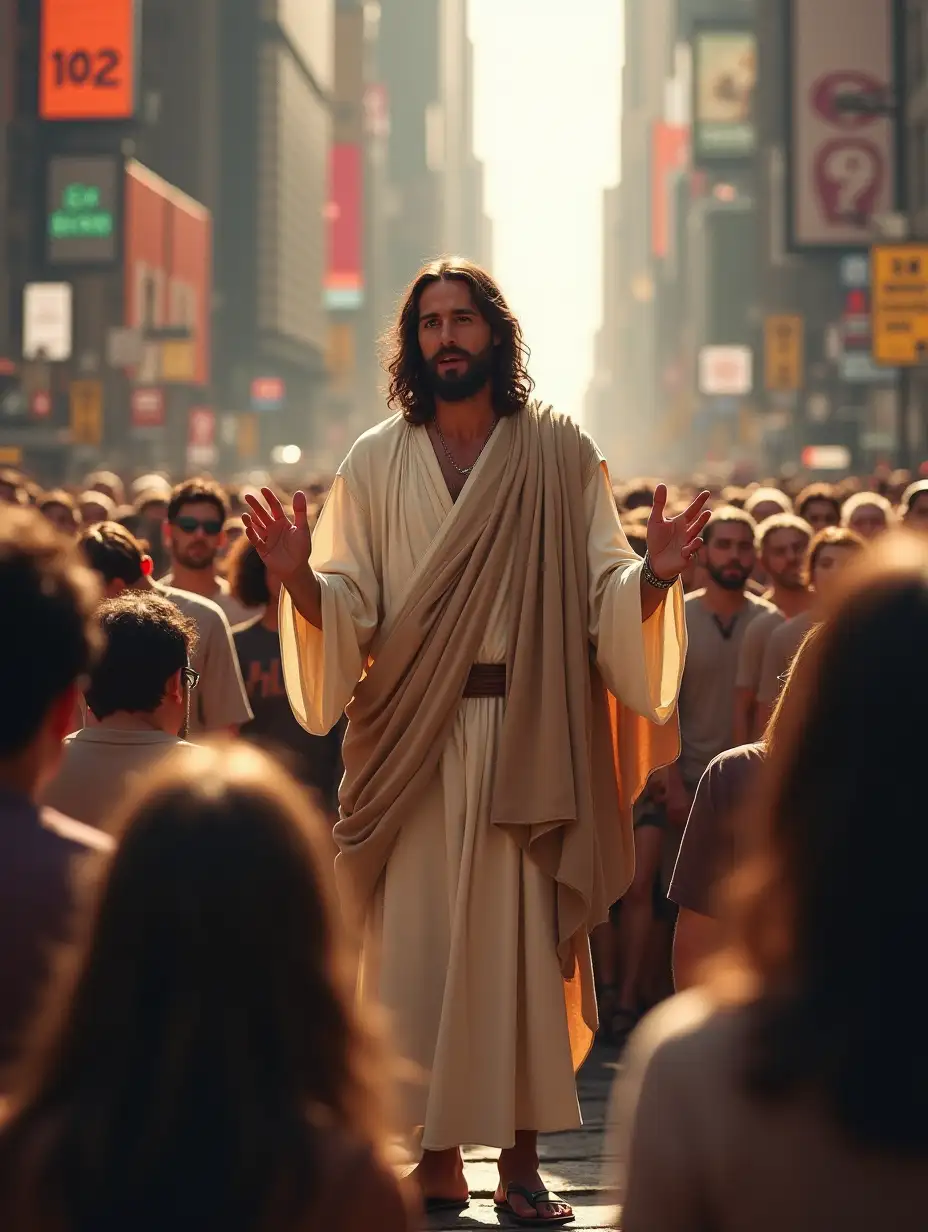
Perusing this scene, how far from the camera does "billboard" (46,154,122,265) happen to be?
60000 mm

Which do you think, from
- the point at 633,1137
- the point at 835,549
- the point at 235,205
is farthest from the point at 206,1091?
the point at 235,205

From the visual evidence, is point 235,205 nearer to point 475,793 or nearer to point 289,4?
point 289,4

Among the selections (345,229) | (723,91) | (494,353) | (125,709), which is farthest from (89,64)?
(345,229)

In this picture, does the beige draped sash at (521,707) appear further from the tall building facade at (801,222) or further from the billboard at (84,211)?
the billboard at (84,211)

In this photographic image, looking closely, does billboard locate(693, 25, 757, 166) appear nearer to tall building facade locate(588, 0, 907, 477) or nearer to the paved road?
tall building facade locate(588, 0, 907, 477)

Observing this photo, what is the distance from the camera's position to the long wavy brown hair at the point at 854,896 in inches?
79.1

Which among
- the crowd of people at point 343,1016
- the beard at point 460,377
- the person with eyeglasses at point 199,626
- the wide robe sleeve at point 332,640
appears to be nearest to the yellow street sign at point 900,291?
the person with eyeglasses at point 199,626

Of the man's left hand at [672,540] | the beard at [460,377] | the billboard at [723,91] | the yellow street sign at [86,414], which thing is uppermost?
the billboard at [723,91]

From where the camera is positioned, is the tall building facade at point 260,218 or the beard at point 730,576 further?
the tall building facade at point 260,218

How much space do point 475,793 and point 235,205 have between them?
400 ft

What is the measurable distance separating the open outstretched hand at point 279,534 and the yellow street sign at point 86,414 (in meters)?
52.1

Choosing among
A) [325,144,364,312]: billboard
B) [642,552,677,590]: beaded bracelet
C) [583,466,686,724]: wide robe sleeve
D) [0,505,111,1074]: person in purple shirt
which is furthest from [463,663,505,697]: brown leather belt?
[325,144,364,312]: billboard

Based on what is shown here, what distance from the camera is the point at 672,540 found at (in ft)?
19.4

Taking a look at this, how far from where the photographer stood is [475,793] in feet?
20.0
